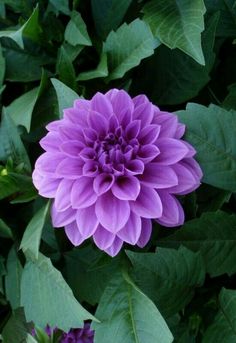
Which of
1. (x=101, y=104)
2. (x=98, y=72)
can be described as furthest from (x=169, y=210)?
(x=98, y=72)

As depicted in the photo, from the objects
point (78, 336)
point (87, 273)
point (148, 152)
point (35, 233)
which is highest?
Answer: point (148, 152)

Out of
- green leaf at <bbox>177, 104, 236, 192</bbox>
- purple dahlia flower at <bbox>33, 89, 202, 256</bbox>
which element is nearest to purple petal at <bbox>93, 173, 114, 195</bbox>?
purple dahlia flower at <bbox>33, 89, 202, 256</bbox>

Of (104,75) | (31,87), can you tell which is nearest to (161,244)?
(104,75)

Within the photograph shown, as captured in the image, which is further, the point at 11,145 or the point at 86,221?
the point at 11,145

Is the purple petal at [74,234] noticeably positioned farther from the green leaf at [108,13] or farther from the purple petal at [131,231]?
the green leaf at [108,13]

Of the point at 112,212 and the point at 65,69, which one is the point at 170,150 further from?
the point at 65,69

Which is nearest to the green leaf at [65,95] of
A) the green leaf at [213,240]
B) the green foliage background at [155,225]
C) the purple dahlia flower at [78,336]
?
the green foliage background at [155,225]

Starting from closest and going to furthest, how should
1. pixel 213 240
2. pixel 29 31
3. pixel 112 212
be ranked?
pixel 112 212 → pixel 213 240 → pixel 29 31
